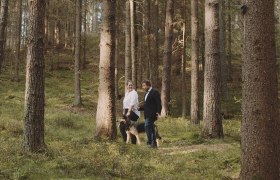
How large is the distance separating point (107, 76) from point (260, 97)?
6.97 meters

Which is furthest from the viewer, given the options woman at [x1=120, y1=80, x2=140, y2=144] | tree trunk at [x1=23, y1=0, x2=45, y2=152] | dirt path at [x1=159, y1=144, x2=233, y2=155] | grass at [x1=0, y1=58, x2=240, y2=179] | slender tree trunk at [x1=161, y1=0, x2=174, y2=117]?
slender tree trunk at [x1=161, y1=0, x2=174, y2=117]

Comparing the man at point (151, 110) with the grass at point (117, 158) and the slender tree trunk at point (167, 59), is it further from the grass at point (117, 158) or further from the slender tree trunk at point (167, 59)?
the slender tree trunk at point (167, 59)

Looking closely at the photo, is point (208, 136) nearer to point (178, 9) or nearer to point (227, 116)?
point (227, 116)

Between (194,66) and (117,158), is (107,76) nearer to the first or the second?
(117,158)

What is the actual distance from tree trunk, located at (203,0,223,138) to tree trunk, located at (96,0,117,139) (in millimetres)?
3245

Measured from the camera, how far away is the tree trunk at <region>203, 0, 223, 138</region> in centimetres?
1398

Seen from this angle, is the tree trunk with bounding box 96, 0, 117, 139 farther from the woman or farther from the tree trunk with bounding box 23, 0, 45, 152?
the tree trunk with bounding box 23, 0, 45, 152

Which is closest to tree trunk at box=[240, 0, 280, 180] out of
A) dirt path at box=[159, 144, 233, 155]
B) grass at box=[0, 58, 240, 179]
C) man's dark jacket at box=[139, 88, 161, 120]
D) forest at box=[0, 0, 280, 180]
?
forest at box=[0, 0, 280, 180]

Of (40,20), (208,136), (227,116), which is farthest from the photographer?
(227,116)

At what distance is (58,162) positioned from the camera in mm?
8914

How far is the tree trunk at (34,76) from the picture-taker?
9648mm

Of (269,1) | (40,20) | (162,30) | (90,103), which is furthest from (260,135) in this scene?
(162,30)

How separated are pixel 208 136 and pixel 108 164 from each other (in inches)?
226

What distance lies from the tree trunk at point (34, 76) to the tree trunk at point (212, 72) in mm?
6191
